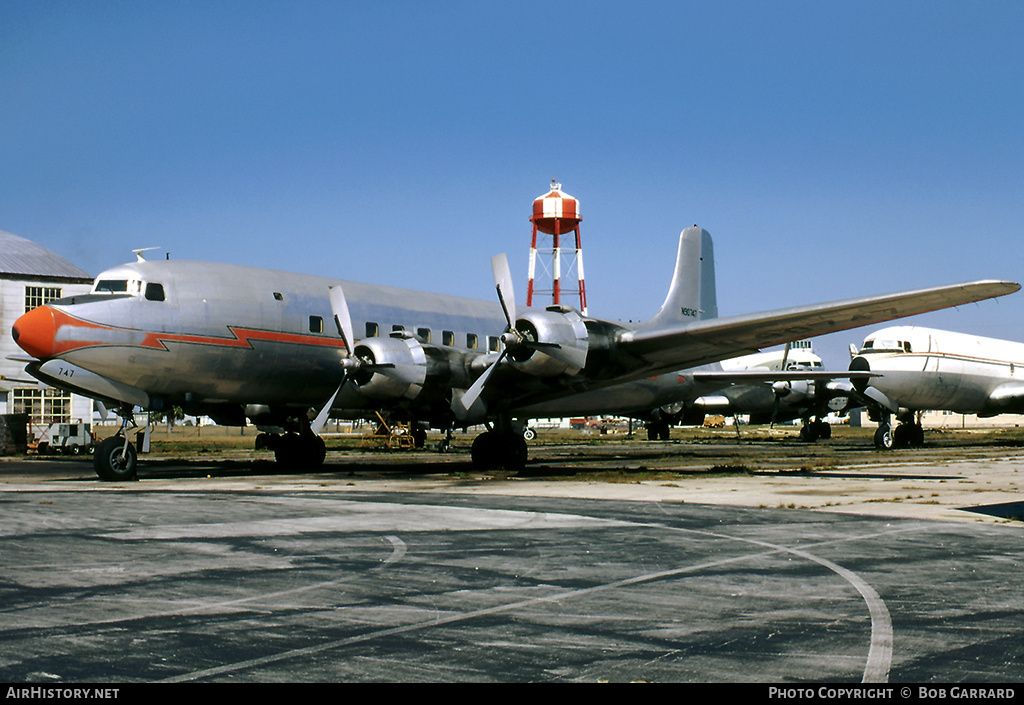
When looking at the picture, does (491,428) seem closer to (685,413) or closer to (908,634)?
(908,634)

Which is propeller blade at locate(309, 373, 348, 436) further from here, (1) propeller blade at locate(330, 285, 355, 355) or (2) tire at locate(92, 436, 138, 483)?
(2) tire at locate(92, 436, 138, 483)

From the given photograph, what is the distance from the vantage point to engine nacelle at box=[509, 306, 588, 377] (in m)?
19.2

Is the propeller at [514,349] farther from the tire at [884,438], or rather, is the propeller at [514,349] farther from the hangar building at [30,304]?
the hangar building at [30,304]

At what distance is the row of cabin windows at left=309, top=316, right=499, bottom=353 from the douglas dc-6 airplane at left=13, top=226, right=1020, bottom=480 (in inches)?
1.9

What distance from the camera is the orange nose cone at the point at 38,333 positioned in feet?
58.2

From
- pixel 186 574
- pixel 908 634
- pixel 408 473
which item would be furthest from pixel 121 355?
pixel 908 634

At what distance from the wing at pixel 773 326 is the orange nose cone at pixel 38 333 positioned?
11816 mm

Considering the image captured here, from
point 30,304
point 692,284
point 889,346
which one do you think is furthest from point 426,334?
point 30,304

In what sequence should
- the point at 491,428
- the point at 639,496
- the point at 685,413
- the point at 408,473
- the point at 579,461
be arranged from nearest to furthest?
1. the point at 639,496
2. the point at 408,473
3. the point at 491,428
4. the point at 579,461
5. the point at 685,413

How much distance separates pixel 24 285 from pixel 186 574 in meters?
56.6

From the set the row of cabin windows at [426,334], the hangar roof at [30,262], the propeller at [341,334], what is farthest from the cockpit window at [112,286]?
the hangar roof at [30,262]

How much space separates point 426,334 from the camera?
22891 mm

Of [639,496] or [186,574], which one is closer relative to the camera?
[186,574]

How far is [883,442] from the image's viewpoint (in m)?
33.8
